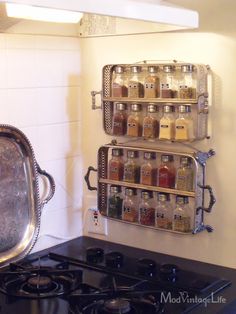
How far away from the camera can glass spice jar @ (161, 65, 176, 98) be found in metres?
1.63

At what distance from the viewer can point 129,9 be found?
46.1 inches

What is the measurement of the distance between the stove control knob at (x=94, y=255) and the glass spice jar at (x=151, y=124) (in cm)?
40

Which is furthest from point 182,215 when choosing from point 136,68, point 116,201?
point 136,68

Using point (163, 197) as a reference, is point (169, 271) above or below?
below

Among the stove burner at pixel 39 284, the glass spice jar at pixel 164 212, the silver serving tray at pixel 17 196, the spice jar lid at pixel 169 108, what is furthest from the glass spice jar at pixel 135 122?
the stove burner at pixel 39 284

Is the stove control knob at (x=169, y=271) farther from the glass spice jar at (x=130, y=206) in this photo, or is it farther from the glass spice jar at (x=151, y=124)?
the glass spice jar at (x=151, y=124)

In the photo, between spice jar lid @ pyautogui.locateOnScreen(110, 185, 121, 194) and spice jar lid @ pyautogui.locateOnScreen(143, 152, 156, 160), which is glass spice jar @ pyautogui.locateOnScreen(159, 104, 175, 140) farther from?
spice jar lid @ pyautogui.locateOnScreen(110, 185, 121, 194)

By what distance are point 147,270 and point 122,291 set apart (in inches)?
8.4

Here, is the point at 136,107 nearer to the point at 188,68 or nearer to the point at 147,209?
the point at 188,68

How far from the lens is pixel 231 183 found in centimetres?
161

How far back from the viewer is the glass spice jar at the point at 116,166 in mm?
1766

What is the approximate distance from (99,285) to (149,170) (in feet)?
1.28

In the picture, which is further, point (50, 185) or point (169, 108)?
point (50, 185)

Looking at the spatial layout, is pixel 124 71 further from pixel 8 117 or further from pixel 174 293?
pixel 174 293
